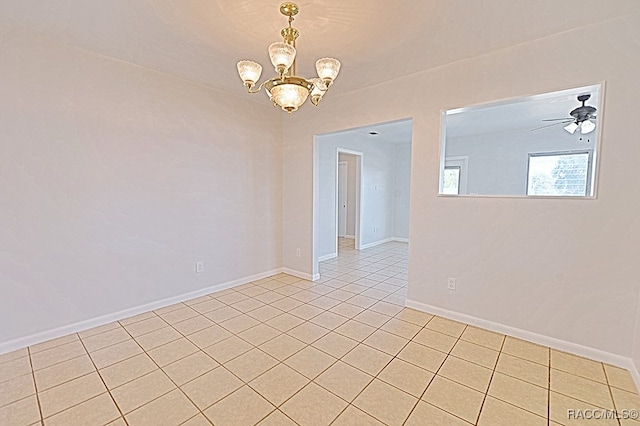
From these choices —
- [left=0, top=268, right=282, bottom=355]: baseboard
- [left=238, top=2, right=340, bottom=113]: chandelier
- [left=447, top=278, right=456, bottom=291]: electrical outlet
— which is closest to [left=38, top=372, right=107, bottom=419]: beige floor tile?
[left=0, top=268, right=282, bottom=355]: baseboard

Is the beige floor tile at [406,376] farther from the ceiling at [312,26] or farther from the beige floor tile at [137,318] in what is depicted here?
the ceiling at [312,26]

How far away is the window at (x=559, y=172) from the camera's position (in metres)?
5.21

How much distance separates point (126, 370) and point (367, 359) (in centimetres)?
179

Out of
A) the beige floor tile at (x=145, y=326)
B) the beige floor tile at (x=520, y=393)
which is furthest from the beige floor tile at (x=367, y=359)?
the beige floor tile at (x=145, y=326)

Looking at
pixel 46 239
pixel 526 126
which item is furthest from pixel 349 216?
pixel 46 239

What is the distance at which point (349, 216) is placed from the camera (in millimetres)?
7621

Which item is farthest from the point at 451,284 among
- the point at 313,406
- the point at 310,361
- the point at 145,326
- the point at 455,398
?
the point at 145,326

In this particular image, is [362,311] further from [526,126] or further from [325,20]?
[526,126]

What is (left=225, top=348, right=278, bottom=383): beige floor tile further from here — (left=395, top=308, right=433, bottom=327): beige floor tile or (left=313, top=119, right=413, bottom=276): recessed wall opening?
(left=313, top=119, right=413, bottom=276): recessed wall opening

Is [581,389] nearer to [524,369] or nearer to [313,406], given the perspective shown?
[524,369]

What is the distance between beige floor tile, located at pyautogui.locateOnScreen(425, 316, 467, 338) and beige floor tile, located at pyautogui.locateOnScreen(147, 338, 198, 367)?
7.13 feet

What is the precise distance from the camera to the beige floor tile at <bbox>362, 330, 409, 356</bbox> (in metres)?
2.33

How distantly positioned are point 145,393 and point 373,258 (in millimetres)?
4354

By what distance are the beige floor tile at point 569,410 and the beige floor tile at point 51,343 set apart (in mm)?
3612
